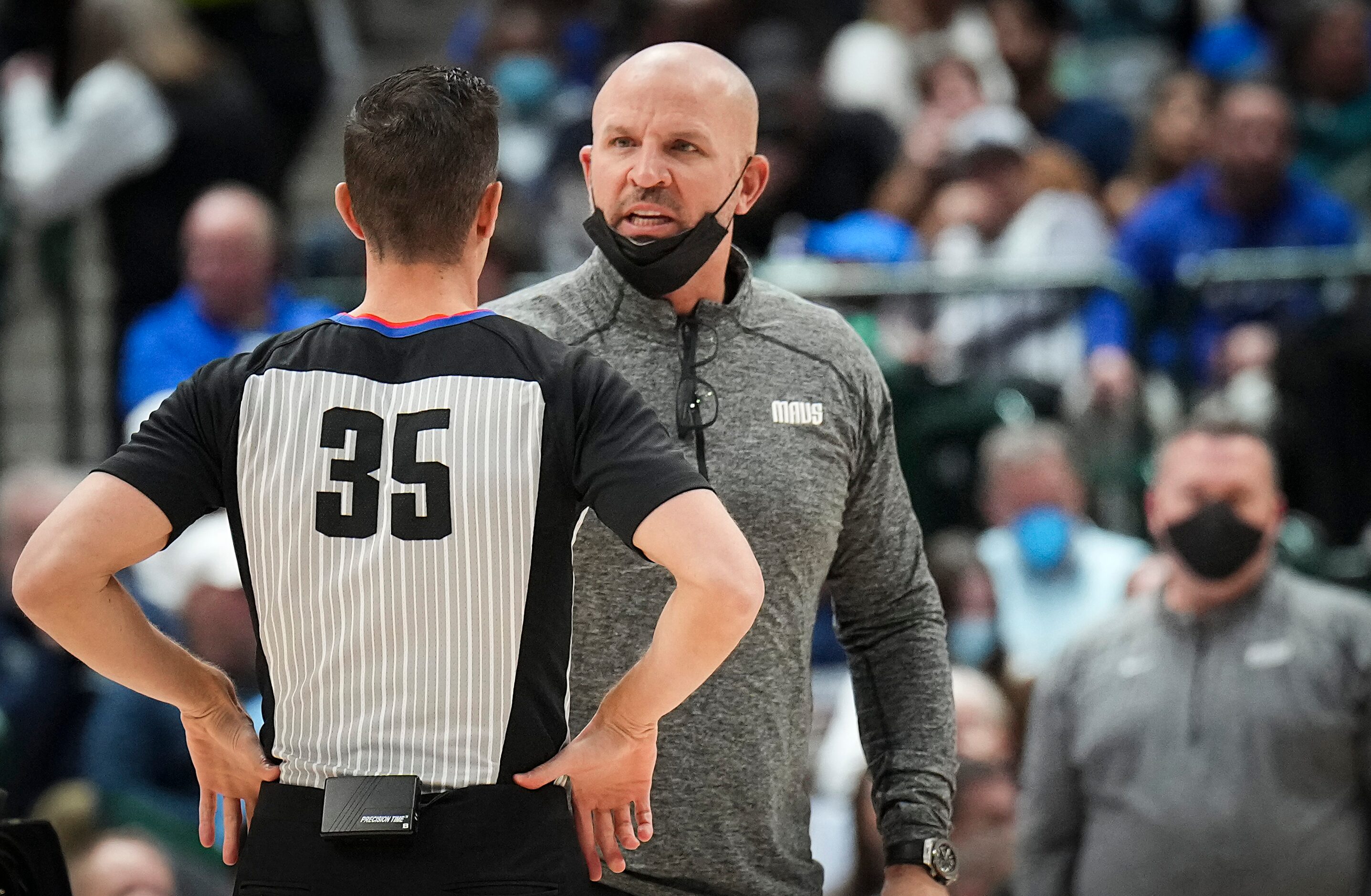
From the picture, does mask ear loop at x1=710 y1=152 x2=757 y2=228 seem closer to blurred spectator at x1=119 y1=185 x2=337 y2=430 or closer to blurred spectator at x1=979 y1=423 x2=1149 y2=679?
blurred spectator at x1=979 y1=423 x2=1149 y2=679

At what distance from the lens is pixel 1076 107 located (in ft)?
30.7

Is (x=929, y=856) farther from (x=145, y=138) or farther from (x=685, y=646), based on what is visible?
(x=145, y=138)

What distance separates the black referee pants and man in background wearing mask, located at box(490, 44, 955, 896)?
0.56m

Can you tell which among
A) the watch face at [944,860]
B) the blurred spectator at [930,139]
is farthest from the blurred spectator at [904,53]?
the watch face at [944,860]

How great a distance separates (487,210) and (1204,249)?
6.03 m

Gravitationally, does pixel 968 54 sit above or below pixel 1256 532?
above

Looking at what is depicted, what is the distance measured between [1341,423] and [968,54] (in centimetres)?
316

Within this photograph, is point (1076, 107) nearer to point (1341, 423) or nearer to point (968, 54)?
point (968, 54)

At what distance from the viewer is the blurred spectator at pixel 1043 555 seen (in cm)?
667

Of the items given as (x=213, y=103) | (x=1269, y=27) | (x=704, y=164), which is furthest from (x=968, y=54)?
(x=704, y=164)

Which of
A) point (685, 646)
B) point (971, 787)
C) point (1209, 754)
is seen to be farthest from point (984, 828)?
point (685, 646)

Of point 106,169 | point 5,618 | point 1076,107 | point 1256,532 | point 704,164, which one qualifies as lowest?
point 5,618

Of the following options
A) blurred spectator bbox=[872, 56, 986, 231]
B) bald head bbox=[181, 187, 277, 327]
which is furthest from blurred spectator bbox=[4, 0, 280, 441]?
blurred spectator bbox=[872, 56, 986, 231]

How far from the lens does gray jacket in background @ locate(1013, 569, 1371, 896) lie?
4.87 metres
